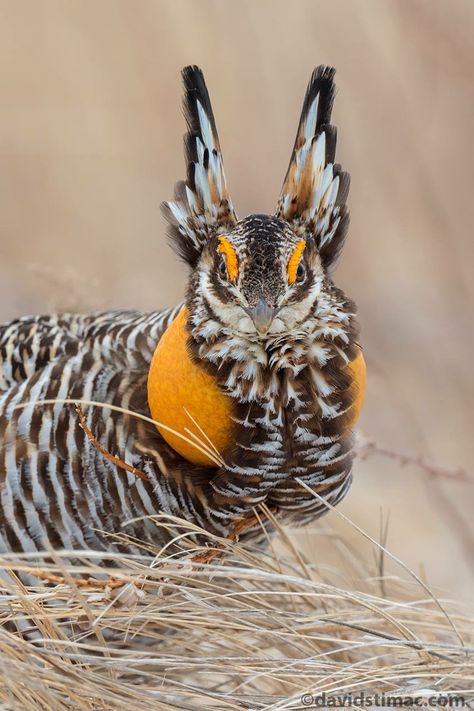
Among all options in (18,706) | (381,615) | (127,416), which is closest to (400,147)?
(127,416)

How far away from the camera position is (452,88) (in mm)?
3432

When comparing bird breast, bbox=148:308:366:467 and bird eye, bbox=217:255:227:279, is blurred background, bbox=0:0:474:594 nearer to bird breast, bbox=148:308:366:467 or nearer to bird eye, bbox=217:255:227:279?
bird breast, bbox=148:308:366:467

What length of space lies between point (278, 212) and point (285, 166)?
228cm

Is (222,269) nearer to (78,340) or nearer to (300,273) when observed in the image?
(300,273)

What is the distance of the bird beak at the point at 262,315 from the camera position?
6.18ft

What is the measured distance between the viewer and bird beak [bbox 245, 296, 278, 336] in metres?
1.88

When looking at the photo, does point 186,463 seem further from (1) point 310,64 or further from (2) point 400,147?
(1) point 310,64

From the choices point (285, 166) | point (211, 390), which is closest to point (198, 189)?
point (211, 390)

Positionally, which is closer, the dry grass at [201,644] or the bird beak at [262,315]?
Answer: the dry grass at [201,644]

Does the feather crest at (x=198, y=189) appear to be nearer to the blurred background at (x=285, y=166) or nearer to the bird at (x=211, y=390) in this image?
the bird at (x=211, y=390)

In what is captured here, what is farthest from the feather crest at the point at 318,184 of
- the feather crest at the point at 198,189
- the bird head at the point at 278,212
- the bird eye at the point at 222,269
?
the bird eye at the point at 222,269

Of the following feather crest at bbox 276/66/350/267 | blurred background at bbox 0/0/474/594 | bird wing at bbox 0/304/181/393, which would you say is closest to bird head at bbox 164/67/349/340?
feather crest at bbox 276/66/350/267

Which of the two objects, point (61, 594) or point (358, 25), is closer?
point (61, 594)

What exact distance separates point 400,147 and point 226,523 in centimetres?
198
